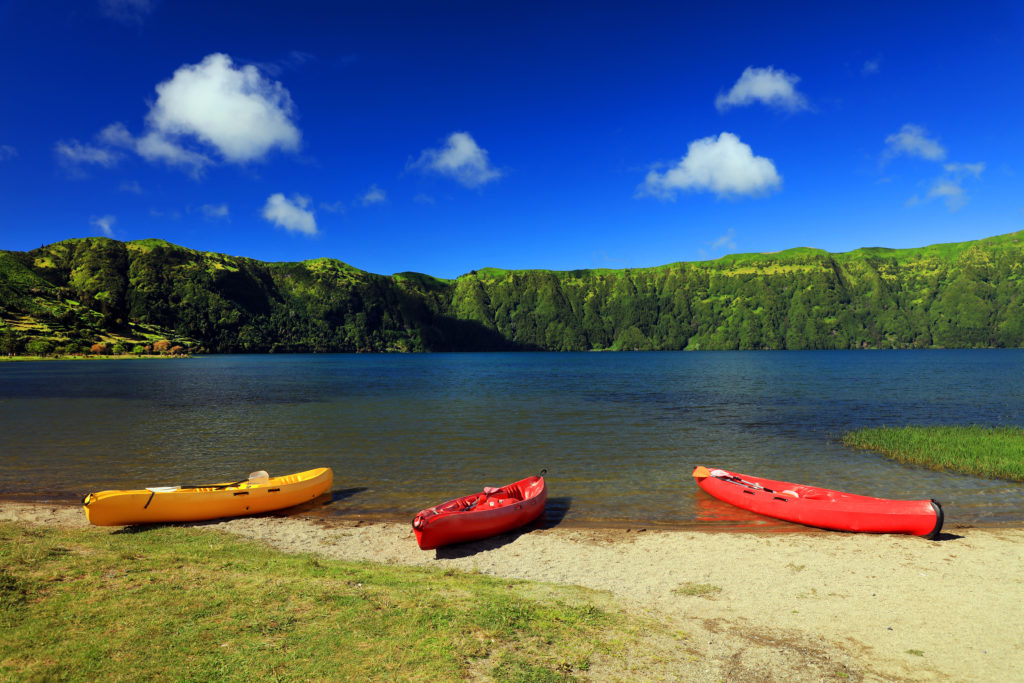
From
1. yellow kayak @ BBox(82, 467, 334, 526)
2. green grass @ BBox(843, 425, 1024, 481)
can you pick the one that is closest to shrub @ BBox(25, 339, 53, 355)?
yellow kayak @ BBox(82, 467, 334, 526)

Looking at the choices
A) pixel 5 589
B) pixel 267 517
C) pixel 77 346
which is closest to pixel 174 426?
pixel 267 517

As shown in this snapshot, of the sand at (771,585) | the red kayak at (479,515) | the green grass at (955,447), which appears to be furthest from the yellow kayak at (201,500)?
the green grass at (955,447)

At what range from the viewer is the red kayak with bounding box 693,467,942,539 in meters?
17.1

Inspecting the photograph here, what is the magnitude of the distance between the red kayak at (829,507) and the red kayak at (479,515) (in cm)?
840

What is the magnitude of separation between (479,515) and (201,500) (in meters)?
10.8

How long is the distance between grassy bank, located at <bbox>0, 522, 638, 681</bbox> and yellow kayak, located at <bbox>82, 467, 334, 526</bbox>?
3.68m

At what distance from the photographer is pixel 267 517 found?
2045 centimetres

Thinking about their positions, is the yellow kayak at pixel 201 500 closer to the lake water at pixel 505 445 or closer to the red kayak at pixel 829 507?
the lake water at pixel 505 445

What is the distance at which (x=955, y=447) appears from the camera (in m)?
29.6

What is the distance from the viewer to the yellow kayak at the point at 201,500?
17.3 meters

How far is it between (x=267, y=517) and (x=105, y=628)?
12153 mm

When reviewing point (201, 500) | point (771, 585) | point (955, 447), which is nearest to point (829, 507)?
point (771, 585)

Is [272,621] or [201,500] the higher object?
[272,621]

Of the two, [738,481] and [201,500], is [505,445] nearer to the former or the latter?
[738,481]
